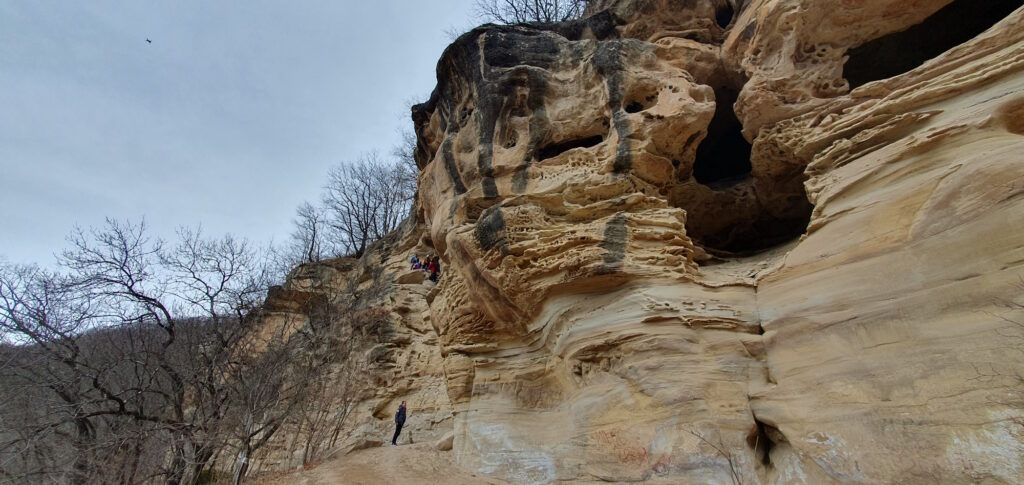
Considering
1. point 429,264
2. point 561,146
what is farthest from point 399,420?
point 561,146

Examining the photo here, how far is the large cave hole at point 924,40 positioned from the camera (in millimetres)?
6844

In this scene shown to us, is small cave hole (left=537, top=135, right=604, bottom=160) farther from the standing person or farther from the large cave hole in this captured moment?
the standing person

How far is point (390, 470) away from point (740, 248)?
6.57 metres

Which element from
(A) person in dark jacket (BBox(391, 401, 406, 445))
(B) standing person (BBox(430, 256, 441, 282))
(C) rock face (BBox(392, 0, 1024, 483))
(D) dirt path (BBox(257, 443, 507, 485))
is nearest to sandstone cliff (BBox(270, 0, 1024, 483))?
(C) rock face (BBox(392, 0, 1024, 483))

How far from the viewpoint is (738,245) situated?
346 inches

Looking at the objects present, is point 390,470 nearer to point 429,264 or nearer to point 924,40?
point 429,264

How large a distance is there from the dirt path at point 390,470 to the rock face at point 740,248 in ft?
1.27

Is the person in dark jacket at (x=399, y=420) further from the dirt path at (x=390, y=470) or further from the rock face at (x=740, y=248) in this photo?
the rock face at (x=740, y=248)

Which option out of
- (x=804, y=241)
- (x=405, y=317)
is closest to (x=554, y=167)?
(x=804, y=241)

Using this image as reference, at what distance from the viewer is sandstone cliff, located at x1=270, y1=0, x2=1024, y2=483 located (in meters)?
3.82

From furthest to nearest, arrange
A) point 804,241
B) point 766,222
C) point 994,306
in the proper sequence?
1. point 766,222
2. point 804,241
3. point 994,306

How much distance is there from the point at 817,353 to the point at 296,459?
30.7ft

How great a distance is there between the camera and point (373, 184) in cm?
2273

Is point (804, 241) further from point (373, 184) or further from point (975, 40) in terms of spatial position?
point (373, 184)
